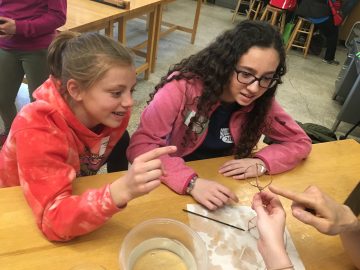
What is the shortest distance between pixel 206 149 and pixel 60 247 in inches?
30.9

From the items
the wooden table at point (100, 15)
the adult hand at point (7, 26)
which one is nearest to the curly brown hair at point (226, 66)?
the adult hand at point (7, 26)

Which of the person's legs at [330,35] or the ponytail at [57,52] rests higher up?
the ponytail at [57,52]

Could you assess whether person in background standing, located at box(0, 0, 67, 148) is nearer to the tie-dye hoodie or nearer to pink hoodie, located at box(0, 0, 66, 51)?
pink hoodie, located at box(0, 0, 66, 51)

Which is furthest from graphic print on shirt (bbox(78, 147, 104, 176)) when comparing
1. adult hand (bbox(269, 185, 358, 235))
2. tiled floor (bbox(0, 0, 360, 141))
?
tiled floor (bbox(0, 0, 360, 141))

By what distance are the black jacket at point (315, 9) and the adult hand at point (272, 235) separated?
13.9ft

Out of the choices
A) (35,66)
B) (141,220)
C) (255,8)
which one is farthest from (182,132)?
(255,8)

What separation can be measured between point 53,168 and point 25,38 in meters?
1.20

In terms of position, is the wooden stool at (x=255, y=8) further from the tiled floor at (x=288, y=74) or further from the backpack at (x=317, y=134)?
the backpack at (x=317, y=134)

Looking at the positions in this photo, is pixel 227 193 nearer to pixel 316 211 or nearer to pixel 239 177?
pixel 239 177

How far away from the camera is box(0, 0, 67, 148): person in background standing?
1.72 meters

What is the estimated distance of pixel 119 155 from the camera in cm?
143

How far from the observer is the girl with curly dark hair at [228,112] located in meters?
1.17

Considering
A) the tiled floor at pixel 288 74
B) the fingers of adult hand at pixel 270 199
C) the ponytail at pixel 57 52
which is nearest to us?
the fingers of adult hand at pixel 270 199

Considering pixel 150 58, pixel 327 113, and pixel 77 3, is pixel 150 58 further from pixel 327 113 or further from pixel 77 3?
pixel 327 113
